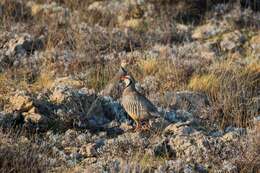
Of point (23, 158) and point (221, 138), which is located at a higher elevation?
point (23, 158)

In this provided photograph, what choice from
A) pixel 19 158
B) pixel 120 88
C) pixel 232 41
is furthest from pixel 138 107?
pixel 232 41

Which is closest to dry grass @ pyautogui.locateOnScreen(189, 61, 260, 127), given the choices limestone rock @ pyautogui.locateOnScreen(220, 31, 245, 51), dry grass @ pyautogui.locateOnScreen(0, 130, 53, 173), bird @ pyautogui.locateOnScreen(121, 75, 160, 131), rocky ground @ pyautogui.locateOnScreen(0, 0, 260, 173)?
rocky ground @ pyautogui.locateOnScreen(0, 0, 260, 173)

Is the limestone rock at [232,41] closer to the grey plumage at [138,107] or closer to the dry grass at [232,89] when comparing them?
the dry grass at [232,89]

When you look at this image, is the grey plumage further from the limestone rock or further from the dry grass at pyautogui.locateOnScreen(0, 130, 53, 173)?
the limestone rock

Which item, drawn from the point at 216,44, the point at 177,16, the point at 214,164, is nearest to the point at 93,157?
the point at 214,164

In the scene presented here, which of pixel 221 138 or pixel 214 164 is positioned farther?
pixel 221 138

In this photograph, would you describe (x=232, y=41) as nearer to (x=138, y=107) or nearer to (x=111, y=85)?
(x=111, y=85)

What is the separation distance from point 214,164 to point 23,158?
1797 millimetres

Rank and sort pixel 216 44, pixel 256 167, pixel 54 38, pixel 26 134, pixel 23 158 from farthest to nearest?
pixel 216 44, pixel 54 38, pixel 26 134, pixel 256 167, pixel 23 158

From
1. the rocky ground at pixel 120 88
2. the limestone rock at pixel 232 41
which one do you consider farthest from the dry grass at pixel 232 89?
the limestone rock at pixel 232 41

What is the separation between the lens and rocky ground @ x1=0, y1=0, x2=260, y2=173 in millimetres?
6535

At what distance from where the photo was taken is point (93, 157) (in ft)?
21.9

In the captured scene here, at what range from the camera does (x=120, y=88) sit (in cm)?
881

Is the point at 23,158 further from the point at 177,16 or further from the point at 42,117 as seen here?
the point at 177,16
